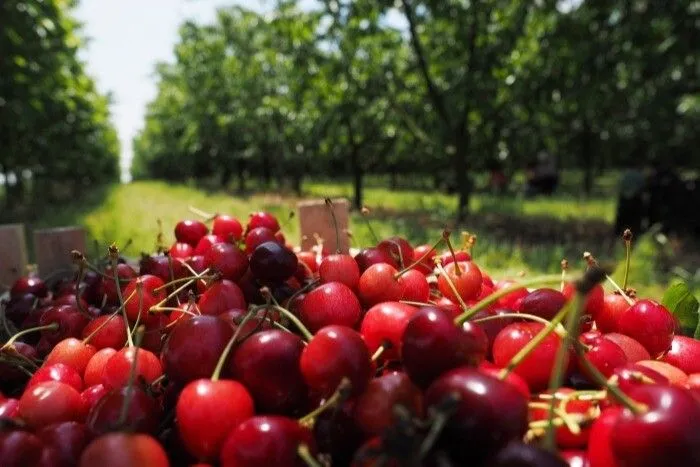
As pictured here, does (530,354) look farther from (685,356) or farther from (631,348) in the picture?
(685,356)

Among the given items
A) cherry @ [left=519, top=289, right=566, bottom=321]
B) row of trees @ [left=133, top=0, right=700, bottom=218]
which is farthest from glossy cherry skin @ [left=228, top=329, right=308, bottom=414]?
row of trees @ [left=133, top=0, right=700, bottom=218]

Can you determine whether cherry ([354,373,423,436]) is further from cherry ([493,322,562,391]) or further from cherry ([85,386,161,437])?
cherry ([85,386,161,437])

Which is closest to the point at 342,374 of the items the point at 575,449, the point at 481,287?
the point at 575,449

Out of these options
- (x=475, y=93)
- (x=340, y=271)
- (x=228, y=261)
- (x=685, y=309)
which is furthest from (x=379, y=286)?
(x=475, y=93)

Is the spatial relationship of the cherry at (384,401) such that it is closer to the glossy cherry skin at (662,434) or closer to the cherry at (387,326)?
the cherry at (387,326)

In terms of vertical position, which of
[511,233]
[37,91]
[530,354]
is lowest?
[511,233]

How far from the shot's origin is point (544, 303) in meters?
1.15

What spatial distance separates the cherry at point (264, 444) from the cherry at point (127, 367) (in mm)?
262

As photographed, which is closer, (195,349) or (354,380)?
(354,380)

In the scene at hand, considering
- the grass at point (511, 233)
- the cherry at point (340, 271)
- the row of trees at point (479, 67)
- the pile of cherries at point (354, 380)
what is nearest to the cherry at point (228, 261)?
the pile of cherries at point (354, 380)

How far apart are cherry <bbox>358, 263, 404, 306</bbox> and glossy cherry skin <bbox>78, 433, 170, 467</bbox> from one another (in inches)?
22.8

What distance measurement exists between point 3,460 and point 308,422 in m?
0.40

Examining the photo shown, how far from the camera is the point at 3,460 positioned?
2.61 feet

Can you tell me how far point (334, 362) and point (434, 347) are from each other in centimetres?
14
